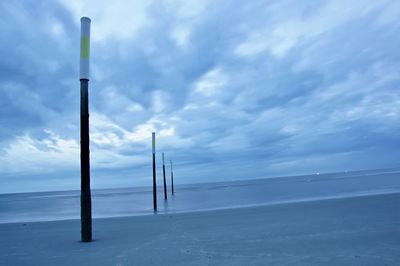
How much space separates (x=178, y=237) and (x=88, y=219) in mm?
2346

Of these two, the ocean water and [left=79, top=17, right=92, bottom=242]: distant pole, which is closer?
[left=79, top=17, right=92, bottom=242]: distant pole

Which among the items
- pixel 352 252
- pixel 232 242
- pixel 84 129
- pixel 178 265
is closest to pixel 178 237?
pixel 232 242

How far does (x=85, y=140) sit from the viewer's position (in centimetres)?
758

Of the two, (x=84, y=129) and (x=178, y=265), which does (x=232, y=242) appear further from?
(x=84, y=129)

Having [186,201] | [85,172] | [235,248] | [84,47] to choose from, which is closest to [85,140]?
[85,172]

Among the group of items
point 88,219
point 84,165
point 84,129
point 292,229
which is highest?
point 84,129

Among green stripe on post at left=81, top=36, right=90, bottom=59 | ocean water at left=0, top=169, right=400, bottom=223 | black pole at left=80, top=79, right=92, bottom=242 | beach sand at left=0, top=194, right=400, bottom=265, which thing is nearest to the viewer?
beach sand at left=0, top=194, right=400, bottom=265

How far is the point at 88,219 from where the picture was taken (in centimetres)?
759

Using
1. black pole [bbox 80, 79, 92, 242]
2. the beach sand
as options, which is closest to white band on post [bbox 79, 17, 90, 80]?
black pole [bbox 80, 79, 92, 242]

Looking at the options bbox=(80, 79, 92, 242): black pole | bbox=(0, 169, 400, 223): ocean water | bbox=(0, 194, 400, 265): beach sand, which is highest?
bbox=(80, 79, 92, 242): black pole

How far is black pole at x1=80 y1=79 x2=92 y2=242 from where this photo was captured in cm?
747

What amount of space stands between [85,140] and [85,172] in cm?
80

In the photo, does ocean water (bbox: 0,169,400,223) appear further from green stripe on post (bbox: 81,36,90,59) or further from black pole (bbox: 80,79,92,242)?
green stripe on post (bbox: 81,36,90,59)

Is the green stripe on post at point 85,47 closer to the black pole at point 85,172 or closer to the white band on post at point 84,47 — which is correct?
the white band on post at point 84,47
